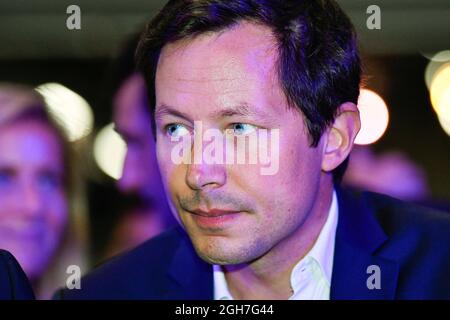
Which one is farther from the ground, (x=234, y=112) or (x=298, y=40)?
(x=298, y=40)

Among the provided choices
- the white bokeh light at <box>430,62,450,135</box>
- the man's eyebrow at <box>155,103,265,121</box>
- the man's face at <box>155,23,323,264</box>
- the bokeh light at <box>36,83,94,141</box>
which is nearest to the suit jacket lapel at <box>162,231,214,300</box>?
the man's face at <box>155,23,323,264</box>

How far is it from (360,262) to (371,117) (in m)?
0.44

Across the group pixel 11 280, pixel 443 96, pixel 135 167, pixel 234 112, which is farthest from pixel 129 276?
pixel 443 96

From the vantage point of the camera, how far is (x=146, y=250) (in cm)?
176

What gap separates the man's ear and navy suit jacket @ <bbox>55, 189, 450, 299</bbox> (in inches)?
5.9

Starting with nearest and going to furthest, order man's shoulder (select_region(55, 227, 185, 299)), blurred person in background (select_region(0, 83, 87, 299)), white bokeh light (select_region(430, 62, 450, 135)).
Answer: man's shoulder (select_region(55, 227, 185, 299)), blurred person in background (select_region(0, 83, 87, 299)), white bokeh light (select_region(430, 62, 450, 135))

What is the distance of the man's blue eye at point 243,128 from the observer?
4.92 ft

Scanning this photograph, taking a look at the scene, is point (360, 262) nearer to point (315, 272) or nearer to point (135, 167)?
point (315, 272)

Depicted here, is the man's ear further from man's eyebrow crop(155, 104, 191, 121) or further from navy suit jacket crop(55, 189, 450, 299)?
man's eyebrow crop(155, 104, 191, 121)

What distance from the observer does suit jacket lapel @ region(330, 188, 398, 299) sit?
1566 millimetres

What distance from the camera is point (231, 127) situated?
4.92 ft
